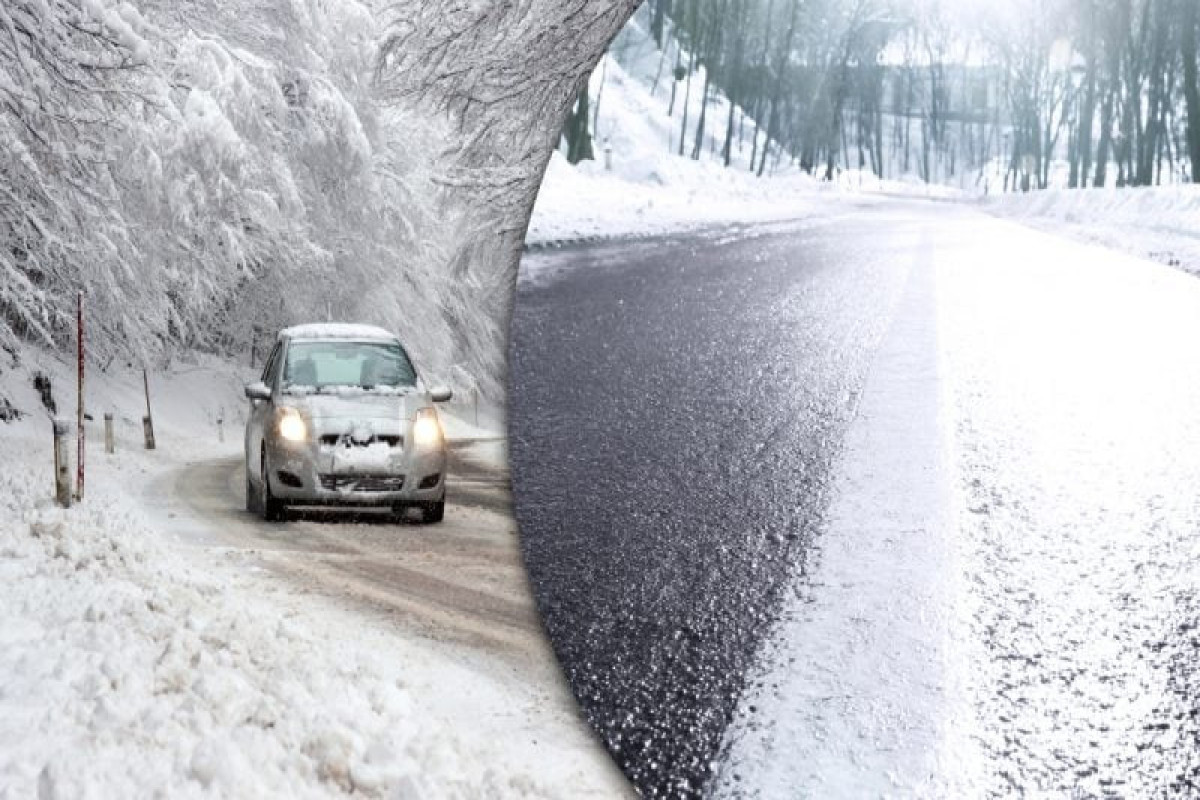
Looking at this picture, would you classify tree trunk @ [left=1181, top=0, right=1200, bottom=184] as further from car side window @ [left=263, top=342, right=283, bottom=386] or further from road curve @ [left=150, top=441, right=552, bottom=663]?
car side window @ [left=263, top=342, right=283, bottom=386]

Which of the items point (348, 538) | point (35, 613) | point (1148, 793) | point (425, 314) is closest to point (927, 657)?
point (1148, 793)

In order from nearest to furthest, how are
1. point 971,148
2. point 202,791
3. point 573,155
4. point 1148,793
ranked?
1. point 1148,793
2. point 202,791
3. point 573,155
4. point 971,148

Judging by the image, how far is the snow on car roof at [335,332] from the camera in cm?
175

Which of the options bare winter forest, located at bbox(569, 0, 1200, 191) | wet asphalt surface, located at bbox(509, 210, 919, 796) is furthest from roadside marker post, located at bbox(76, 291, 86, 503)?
bare winter forest, located at bbox(569, 0, 1200, 191)

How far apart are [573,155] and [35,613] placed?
1.11 meters

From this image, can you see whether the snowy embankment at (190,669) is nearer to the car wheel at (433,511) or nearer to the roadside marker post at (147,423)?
the roadside marker post at (147,423)

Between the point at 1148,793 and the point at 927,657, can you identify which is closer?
the point at 1148,793

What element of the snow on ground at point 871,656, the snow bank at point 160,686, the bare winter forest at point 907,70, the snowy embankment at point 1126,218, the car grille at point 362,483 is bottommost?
the snow bank at point 160,686

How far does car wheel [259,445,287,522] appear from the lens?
1.64m

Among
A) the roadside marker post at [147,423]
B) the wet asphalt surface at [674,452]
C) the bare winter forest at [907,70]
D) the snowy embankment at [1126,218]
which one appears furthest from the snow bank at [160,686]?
the snowy embankment at [1126,218]

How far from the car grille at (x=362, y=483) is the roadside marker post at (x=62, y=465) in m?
0.37

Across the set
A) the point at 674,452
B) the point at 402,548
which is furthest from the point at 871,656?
the point at 402,548

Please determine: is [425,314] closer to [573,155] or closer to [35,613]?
[573,155]

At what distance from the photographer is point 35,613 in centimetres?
176
